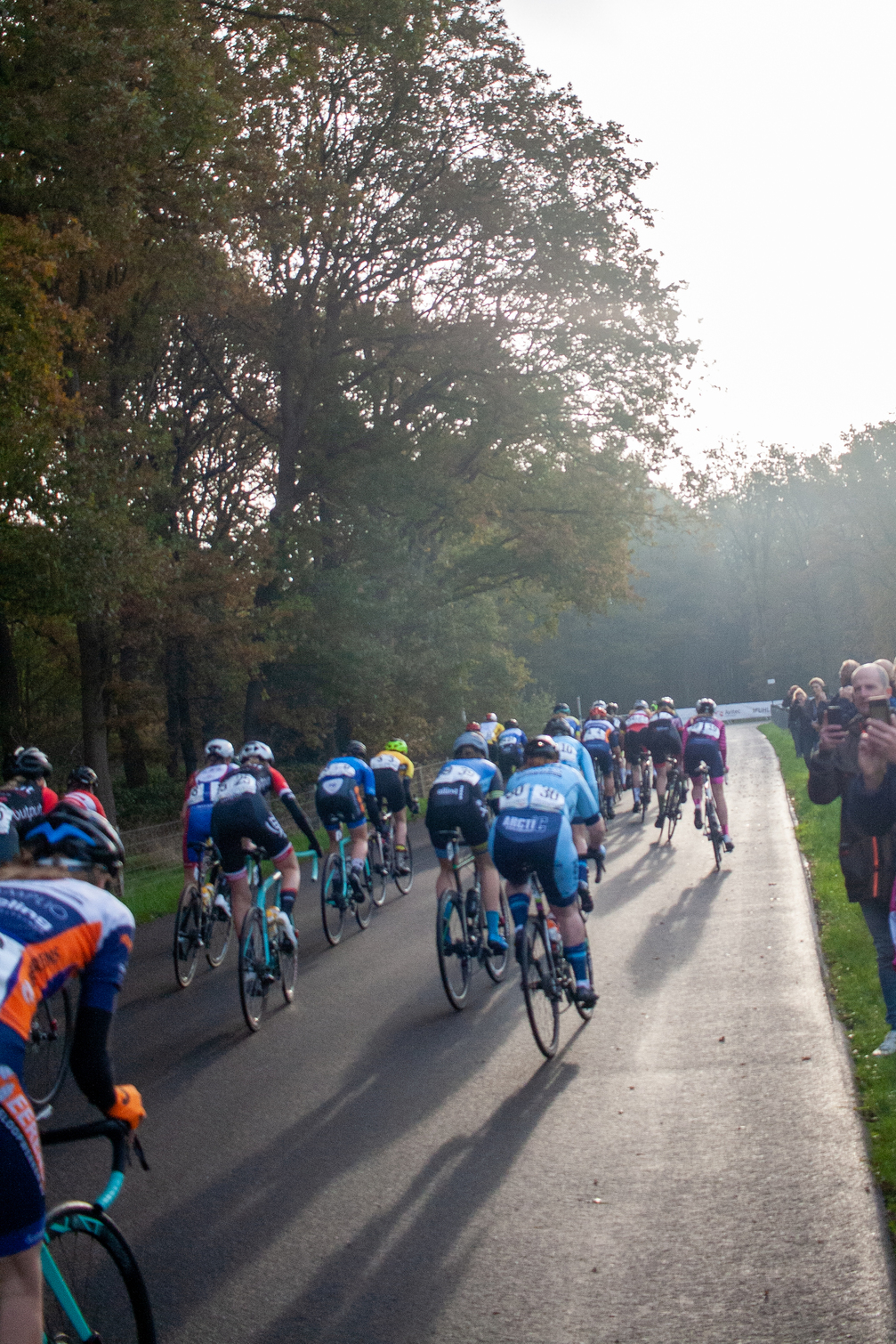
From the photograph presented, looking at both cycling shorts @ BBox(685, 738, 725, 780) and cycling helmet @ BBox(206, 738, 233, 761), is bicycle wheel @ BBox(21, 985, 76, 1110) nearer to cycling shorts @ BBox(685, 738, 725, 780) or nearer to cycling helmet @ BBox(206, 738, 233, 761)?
cycling helmet @ BBox(206, 738, 233, 761)

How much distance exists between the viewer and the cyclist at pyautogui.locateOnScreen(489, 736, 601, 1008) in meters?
7.54

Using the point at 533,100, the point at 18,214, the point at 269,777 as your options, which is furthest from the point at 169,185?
the point at 533,100

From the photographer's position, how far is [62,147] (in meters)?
12.9

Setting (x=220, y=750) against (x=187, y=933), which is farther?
(x=220, y=750)

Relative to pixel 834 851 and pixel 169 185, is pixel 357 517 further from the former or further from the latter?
pixel 834 851

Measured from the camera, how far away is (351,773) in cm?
1261

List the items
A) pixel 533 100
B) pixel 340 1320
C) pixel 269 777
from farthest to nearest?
pixel 533 100 → pixel 269 777 → pixel 340 1320

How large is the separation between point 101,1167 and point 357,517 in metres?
26.3

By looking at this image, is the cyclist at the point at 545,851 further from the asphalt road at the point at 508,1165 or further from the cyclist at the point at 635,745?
the cyclist at the point at 635,745

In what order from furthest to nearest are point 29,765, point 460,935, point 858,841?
point 29,765
point 460,935
point 858,841

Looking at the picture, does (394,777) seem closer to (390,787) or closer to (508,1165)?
(390,787)

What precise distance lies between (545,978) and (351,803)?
5.25 m

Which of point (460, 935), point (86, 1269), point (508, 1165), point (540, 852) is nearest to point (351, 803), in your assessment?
point (460, 935)

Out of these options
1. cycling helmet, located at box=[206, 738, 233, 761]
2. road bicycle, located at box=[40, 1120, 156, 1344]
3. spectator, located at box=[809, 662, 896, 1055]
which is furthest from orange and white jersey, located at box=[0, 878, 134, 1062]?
cycling helmet, located at box=[206, 738, 233, 761]
